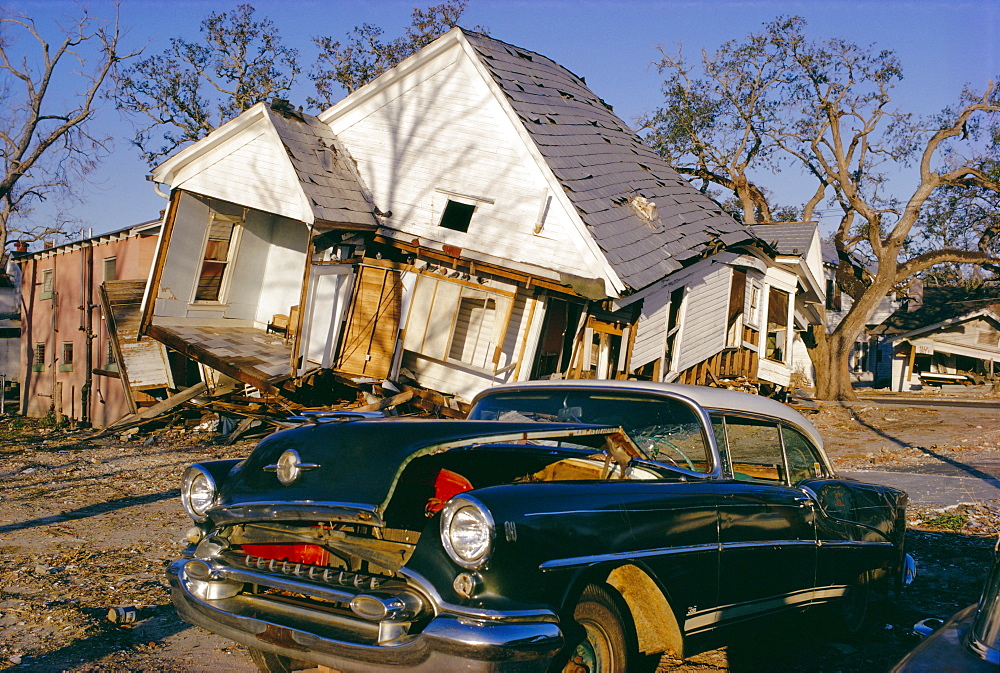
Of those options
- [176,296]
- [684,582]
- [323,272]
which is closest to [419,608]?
[684,582]

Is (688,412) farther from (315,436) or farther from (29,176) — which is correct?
(29,176)

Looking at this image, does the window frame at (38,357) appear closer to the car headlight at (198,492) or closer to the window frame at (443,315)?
the window frame at (443,315)

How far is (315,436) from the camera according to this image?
12.9 feet

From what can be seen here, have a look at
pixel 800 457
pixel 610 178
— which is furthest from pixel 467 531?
pixel 610 178

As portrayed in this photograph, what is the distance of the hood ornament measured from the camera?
3771 millimetres

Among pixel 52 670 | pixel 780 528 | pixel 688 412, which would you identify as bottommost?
pixel 52 670

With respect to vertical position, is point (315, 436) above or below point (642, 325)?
below

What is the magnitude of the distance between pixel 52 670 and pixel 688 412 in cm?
356

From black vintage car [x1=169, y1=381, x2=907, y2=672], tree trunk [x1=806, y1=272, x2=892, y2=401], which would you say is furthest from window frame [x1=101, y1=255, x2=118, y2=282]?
tree trunk [x1=806, y1=272, x2=892, y2=401]

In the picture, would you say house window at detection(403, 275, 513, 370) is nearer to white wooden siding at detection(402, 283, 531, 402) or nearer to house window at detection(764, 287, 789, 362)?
white wooden siding at detection(402, 283, 531, 402)

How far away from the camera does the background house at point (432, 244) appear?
13703 mm

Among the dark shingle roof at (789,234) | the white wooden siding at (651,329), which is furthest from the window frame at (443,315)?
the dark shingle roof at (789,234)

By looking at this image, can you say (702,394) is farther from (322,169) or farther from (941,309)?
(941,309)

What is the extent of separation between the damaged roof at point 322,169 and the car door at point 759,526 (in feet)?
32.0
